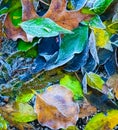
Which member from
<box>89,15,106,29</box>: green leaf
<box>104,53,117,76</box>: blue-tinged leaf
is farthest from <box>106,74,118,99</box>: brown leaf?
<box>89,15,106,29</box>: green leaf

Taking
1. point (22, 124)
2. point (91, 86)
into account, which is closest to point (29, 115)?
point (22, 124)

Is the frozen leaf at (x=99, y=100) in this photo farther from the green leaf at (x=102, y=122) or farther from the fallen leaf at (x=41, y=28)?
the fallen leaf at (x=41, y=28)

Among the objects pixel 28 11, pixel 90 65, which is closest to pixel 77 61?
pixel 90 65

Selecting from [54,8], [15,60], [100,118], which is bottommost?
[100,118]

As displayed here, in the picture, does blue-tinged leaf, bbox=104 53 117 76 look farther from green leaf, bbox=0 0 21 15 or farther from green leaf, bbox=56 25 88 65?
green leaf, bbox=0 0 21 15

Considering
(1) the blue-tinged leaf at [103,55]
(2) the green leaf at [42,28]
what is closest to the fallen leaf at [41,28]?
(2) the green leaf at [42,28]

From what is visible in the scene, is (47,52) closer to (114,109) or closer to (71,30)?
(71,30)
